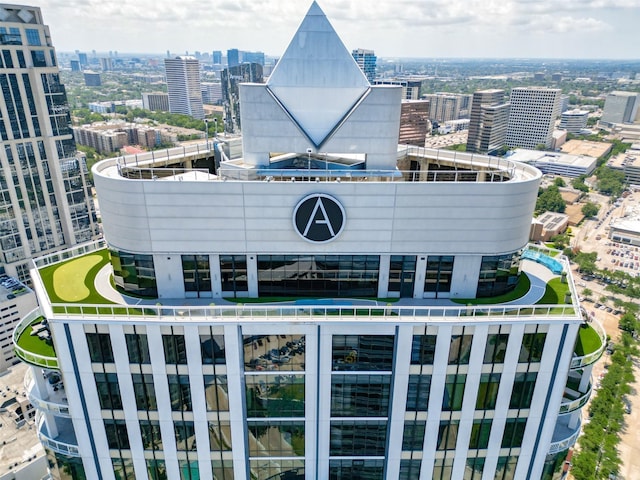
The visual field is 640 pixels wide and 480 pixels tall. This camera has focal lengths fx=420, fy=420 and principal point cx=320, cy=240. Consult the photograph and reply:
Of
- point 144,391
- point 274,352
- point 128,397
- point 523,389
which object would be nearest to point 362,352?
point 274,352

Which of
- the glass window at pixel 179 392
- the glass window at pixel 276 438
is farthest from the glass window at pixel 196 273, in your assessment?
the glass window at pixel 276 438

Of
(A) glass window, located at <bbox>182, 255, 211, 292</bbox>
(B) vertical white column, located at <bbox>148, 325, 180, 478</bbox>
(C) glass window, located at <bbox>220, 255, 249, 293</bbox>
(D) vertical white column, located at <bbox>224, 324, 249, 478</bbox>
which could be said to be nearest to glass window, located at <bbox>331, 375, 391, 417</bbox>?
(D) vertical white column, located at <bbox>224, 324, 249, 478</bbox>

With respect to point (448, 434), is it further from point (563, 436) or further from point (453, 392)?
point (563, 436)

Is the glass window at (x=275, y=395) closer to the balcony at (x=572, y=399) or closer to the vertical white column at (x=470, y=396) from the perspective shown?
the vertical white column at (x=470, y=396)

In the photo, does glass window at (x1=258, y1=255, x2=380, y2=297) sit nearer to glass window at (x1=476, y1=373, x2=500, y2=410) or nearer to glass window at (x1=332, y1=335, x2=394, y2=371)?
glass window at (x1=332, y1=335, x2=394, y2=371)

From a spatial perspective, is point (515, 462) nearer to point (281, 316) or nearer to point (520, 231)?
point (520, 231)

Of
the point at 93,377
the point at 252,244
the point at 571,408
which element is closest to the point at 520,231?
the point at 571,408
